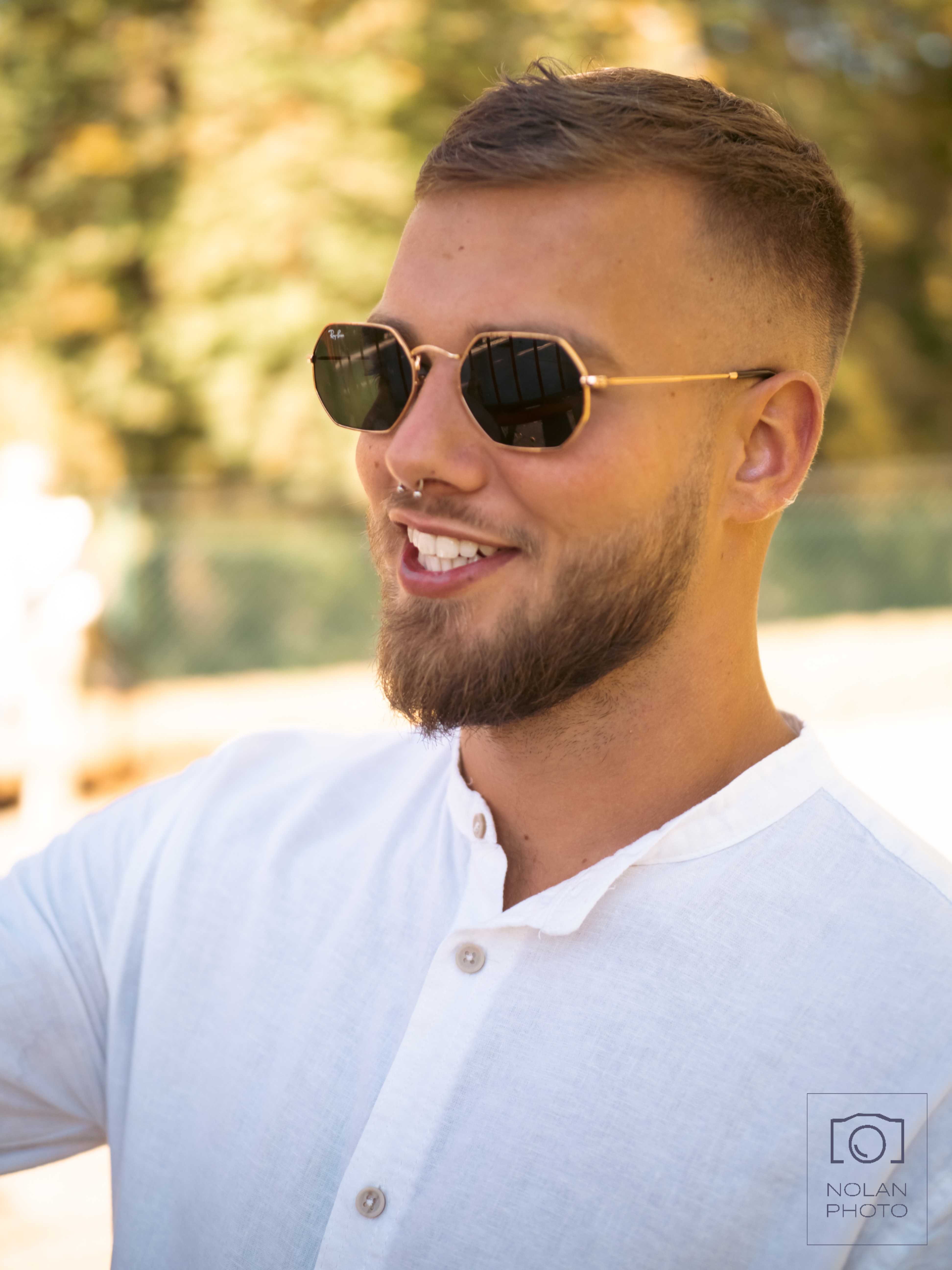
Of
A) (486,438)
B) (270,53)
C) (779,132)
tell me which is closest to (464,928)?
(486,438)

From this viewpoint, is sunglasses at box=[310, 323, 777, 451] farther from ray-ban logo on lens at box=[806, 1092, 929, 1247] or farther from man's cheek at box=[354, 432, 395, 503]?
ray-ban logo on lens at box=[806, 1092, 929, 1247]

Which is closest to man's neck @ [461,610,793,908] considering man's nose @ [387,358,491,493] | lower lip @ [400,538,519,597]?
lower lip @ [400,538,519,597]

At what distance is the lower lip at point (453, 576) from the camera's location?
1.71m

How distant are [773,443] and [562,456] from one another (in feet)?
1.25

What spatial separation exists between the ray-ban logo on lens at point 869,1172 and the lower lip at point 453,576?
0.83 m

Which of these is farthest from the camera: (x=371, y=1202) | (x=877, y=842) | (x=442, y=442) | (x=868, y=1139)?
(x=442, y=442)

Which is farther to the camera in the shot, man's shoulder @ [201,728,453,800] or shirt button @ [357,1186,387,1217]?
man's shoulder @ [201,728,453,800]

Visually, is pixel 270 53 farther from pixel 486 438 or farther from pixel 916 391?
pixel 486 438

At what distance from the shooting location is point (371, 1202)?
4.91 ft

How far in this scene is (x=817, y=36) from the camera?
13.3m

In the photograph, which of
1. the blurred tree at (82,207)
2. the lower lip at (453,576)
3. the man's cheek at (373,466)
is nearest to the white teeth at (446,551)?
the lower lip at (453,576)

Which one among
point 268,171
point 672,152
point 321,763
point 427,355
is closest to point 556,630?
point 427,355

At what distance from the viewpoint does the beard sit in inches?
65.4

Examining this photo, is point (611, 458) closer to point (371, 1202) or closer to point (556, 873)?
point (556, 873)
